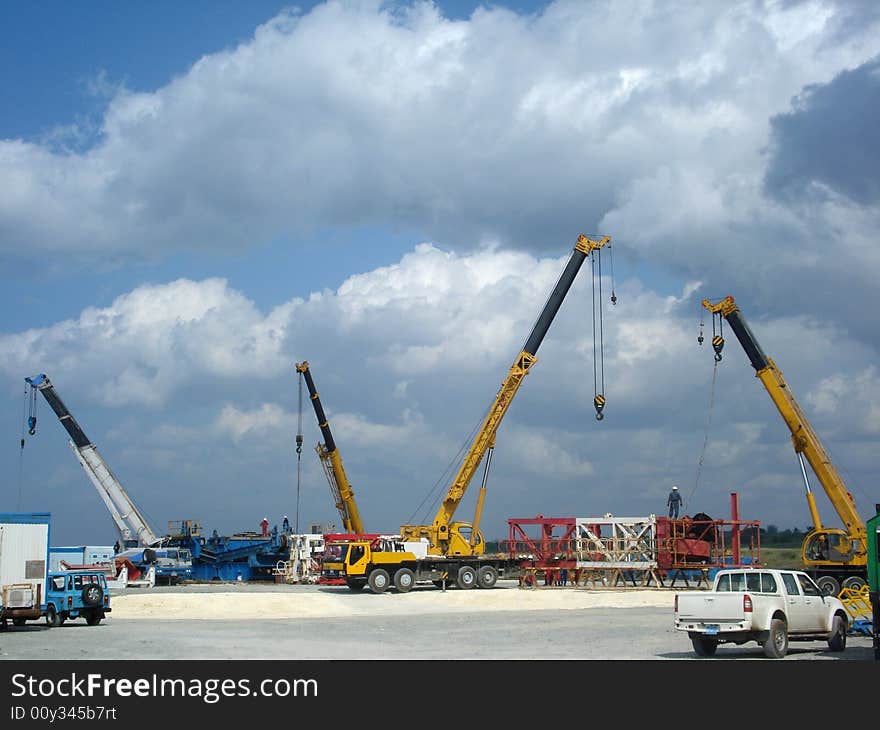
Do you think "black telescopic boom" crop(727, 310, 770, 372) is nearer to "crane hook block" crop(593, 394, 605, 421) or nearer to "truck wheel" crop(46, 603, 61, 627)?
"crane hook block" crop(593, 394, 605, 421)

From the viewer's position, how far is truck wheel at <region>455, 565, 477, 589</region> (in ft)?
168

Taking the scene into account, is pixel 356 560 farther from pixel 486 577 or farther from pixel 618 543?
pixel 618 543

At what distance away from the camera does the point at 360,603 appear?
42750 millimetres

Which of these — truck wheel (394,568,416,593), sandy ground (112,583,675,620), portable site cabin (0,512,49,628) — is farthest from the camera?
truck wheel (394,568,416,593)

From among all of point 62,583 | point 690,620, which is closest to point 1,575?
point 62,583

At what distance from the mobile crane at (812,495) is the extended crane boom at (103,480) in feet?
136

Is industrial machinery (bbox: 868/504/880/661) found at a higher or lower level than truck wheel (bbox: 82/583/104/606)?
higher

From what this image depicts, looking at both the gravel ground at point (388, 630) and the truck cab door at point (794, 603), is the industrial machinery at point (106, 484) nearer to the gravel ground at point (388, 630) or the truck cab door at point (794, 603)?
the gravel ground at point (388, 630)

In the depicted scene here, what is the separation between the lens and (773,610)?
21359mm

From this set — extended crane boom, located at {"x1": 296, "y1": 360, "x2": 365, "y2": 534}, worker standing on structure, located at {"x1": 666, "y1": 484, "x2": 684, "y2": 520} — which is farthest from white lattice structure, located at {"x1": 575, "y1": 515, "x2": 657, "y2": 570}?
extended crane boom, located at {"x1": 296, "y1": 360, "x2": 365, "y2": 534}

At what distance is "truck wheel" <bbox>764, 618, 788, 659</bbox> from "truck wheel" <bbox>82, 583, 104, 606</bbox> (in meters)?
20.7
